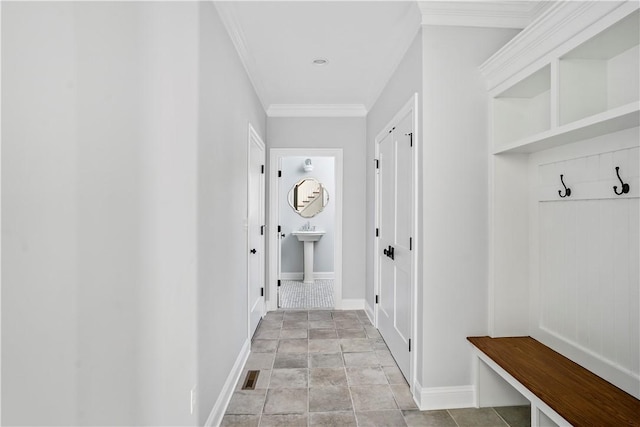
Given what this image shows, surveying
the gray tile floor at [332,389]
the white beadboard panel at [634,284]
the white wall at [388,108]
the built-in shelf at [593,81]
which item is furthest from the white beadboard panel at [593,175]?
the gray tile floor at [332,389]

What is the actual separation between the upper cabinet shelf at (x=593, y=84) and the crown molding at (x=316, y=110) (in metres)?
2.51

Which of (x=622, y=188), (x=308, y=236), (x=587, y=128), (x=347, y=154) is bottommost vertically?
(x=308, y=236)

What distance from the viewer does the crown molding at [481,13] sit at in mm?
2129

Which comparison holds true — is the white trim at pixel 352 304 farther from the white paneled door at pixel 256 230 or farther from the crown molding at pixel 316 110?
the crown molding at pixel 316 110

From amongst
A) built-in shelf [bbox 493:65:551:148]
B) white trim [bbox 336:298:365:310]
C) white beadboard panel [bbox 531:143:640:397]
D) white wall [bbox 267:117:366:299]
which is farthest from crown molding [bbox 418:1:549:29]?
white trim [bbox 336:298:365:310]

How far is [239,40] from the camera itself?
2564mm

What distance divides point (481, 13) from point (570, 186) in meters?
1.23

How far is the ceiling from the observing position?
7.17 feet

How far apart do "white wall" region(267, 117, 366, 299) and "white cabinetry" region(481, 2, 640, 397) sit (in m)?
2.28

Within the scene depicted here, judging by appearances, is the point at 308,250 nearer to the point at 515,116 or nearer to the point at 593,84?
the point at 515,116

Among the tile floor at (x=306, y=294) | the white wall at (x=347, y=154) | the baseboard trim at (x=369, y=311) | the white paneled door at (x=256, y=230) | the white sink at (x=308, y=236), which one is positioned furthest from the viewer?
the white sink at (x=308, y=236)

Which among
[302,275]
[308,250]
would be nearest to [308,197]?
[308,250]

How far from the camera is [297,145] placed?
4383mm

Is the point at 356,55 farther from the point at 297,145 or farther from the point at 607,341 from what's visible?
the point at 607,341
